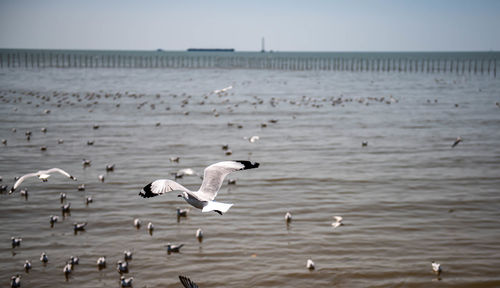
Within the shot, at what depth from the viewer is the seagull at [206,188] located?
645 centimetres

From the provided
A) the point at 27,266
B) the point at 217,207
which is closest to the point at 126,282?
the point at 27,266

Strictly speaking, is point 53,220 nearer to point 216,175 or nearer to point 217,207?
point 216,175

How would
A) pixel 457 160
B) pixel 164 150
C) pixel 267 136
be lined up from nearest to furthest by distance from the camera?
1. pixel 457 160
2. pixel 164 150
3. pixel 267 136

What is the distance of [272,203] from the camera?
1566 cm

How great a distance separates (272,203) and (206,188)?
8077 mm

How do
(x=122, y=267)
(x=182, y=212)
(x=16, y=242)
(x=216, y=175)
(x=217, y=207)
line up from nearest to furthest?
(x=217, y=207) < (x=216, y=175) < (x=122, y=267) < (x=16, y=242) < (x=182, y=212)

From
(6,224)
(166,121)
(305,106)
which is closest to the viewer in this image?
(6,224)

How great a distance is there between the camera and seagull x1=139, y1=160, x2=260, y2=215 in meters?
6.45

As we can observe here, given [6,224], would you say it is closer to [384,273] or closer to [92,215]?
[92,215]

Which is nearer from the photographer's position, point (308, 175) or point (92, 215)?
point (92, 215)

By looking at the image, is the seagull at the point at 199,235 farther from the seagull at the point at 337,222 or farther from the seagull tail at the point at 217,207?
the seagull tail at the point at 217,207

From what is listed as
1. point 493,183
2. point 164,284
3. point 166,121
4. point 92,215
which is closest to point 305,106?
point 166,121

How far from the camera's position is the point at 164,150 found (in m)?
23.2

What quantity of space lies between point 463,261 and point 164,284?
624cm
